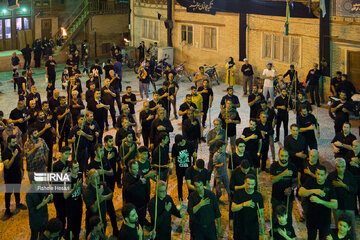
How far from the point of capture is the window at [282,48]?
24.0 m

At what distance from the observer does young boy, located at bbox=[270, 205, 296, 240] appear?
8398 mm

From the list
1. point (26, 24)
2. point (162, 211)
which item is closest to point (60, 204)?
point (162, 211)

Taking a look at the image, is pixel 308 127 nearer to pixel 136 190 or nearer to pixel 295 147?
pixel 295 147

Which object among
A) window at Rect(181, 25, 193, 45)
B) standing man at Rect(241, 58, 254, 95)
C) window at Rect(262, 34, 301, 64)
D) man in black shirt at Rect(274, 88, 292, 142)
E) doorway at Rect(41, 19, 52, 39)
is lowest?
man in black shirt at Rect(274, 88, 292, 142)

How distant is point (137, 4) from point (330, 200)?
27837 mm

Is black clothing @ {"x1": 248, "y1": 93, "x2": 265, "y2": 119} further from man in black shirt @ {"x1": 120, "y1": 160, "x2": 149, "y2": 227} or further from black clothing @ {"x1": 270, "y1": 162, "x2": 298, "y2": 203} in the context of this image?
man in black shirt @ {"x1": 120, "y1": 160, "x2": 149, "y2": 227}

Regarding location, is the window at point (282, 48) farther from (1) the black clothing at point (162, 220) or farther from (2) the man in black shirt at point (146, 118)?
(1) the black clothing at point (162, 220)

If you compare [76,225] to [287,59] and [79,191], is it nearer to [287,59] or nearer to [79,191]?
[79,191]

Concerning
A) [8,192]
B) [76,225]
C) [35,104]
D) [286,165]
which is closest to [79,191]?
[76,225]

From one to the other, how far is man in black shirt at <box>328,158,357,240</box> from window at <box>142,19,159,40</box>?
81.3 feet

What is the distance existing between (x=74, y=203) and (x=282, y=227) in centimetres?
386

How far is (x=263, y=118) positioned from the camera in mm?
13656

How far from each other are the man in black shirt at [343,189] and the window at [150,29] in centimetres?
2478

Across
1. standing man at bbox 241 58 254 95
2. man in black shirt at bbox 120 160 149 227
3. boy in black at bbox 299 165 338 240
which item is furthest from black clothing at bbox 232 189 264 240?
standing man at bbox 241 58 254 95
